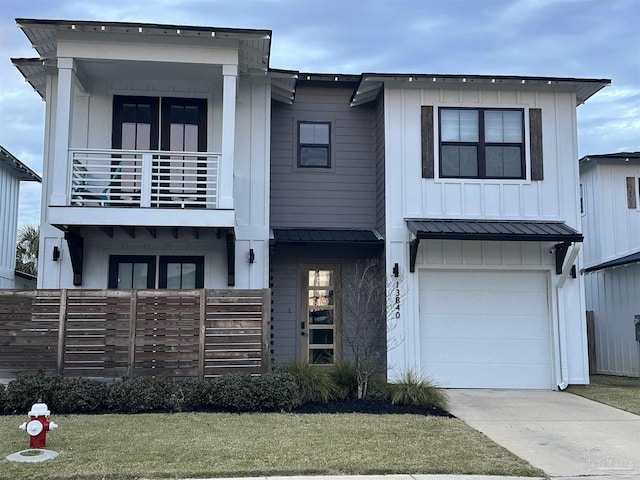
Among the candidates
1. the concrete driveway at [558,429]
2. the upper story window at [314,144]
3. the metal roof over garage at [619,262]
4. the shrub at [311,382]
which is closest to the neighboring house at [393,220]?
the upper story window at [314,144]

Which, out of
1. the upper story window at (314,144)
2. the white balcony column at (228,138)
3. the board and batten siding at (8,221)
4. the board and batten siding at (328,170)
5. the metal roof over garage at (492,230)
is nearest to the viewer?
the white balcony column at (228,138)

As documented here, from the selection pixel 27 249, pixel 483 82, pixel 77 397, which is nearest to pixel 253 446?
pixel 77 397

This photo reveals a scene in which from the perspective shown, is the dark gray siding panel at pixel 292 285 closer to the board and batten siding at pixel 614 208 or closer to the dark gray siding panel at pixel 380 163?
the dark gray siding panel at pixel 380 163

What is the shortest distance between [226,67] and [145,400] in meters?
5.93

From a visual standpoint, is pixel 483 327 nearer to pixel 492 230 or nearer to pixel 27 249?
pixel 492 230

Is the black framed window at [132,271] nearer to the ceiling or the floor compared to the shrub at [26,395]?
nearer to the ceiling

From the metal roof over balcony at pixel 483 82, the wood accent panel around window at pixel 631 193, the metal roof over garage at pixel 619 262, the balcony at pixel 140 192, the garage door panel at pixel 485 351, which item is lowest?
the garage door panel at pixel 485 351

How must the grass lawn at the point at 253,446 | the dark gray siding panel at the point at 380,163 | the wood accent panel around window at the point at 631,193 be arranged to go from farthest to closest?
the wood accent panel around window at the point at 631,193 < the dark gray siding panel at the point at 380,163 < the grass lawn at the point at 253,446

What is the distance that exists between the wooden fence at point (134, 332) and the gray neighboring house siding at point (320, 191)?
8.75 feet

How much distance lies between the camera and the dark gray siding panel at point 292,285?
12.7m

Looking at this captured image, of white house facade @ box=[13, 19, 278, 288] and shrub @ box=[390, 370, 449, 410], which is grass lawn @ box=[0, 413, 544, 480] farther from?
white house facade @ box=[13, 19, 278, 288]

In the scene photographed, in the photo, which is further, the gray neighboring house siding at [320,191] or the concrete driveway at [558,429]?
the gray neighboring house siding at [320,191]

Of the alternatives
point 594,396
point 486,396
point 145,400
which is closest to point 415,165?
point 486,396

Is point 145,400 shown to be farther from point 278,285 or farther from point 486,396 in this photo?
point 486,396
